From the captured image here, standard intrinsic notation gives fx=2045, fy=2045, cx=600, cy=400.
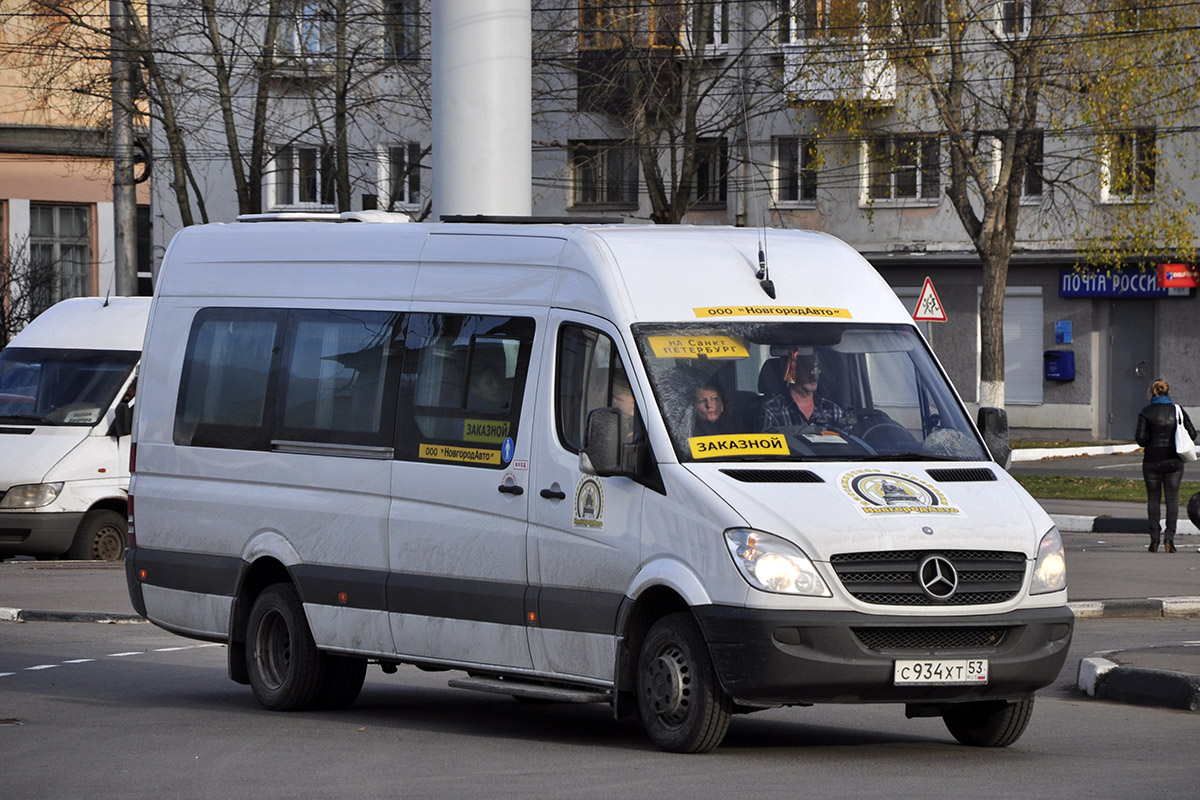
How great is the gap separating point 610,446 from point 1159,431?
14791 mm

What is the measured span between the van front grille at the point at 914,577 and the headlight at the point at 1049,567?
0.19 meters

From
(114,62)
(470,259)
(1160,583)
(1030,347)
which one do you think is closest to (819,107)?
(1030,347)

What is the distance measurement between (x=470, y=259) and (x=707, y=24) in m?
30.9

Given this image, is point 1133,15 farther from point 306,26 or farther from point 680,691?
point 680,691

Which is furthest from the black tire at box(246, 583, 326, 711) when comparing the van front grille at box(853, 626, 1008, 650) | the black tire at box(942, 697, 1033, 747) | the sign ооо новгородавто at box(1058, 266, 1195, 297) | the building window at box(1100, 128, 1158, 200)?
the sign ооо новгородавто at box(1058, 266, 1195, 297)

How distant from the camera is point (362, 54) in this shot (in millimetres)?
37375

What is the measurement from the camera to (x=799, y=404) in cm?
912

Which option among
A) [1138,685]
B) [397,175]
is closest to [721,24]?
[397,175]

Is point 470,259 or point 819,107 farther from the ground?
point 819,107

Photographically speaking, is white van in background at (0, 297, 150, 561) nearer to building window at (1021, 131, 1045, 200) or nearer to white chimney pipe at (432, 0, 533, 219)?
white chimney pipe at (432, 0, 533, 219)

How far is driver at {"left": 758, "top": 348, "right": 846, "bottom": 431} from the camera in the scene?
356 inches

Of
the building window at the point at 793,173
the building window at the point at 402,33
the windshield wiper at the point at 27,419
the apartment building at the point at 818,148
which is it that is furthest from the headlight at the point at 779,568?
the building window at the point at 793,173

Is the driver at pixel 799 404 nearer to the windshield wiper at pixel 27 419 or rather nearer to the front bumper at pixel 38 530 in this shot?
the front bumper at pixel 38 530

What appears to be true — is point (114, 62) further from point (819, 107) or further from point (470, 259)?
point (470, 259)
